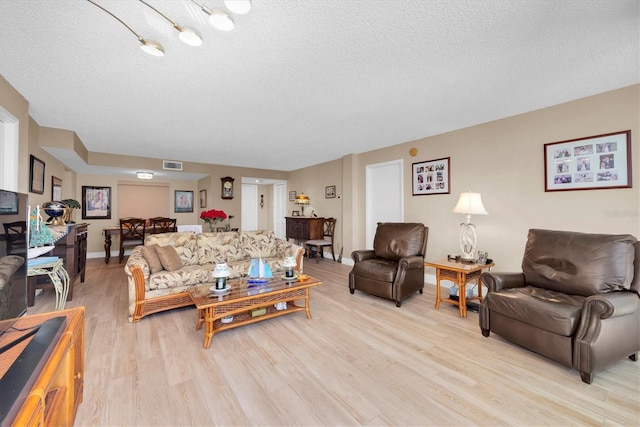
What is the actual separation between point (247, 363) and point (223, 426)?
561 millimetres

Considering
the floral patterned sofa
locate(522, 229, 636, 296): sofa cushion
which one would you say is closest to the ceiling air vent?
the floral patterned sofa

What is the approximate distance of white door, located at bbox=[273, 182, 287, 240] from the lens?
325 inches

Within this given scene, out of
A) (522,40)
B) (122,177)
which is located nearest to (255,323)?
(522,40)

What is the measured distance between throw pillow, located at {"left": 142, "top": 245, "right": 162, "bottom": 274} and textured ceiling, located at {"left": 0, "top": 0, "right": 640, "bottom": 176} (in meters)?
1.65

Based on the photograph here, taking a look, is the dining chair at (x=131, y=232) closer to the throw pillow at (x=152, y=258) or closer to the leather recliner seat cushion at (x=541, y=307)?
the throw pillow at (x=152, y=258)

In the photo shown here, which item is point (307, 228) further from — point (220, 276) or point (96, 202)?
point (96, 202)

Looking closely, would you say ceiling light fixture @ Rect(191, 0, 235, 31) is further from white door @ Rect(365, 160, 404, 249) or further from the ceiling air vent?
the ceiling air vent

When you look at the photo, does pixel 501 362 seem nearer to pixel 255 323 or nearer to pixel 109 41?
pixel 255 323

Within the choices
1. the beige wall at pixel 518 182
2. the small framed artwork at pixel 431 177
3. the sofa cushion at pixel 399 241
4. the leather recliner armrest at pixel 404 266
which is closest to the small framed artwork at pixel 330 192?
the beige wall at pixel 518 182

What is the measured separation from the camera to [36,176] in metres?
3.48

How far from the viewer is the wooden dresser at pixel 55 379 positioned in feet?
2.50

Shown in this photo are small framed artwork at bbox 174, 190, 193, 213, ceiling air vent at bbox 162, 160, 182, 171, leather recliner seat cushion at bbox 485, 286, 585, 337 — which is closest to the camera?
leather recliner seat cushion at bbox 485, 286, 585, 337

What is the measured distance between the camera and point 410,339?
7.64ft

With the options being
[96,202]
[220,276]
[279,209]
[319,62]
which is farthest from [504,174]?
[96,202]
